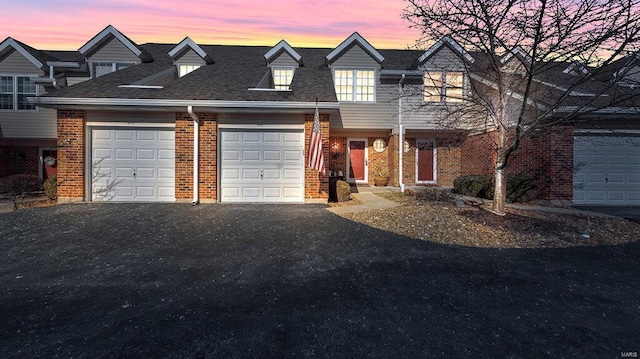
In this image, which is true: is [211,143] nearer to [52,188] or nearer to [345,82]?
[52,188]

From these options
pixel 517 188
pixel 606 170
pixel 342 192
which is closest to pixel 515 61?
pixel 517 188

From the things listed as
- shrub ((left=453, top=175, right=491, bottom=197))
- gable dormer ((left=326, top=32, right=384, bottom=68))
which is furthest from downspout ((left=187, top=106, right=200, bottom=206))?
shrub ((left=453, top=175, right=491, bottom=197))

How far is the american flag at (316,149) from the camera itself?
9656 mm


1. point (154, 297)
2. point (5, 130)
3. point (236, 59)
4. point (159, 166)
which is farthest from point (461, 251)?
point (5, 130)

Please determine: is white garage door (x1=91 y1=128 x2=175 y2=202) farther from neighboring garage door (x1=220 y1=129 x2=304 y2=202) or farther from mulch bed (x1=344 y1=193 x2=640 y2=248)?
mulch bed (x1=344 y1=193 x2=640 y2=248)

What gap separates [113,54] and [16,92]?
5.40 m

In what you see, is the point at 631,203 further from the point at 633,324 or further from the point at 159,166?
the point at 159,166

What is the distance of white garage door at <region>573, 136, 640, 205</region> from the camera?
1088 centimetres

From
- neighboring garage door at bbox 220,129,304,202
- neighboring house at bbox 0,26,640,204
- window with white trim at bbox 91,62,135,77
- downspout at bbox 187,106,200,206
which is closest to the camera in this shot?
neighboring house at bbox 0,26,640,204

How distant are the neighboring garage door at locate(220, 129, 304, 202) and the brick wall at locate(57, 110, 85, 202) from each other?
477 cm

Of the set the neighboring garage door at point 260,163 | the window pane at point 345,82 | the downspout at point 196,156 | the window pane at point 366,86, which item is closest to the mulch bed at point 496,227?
the neighboring garage door at point 260,163

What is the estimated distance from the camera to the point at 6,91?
49.4ft

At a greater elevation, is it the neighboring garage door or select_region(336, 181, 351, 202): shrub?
the neighboring garage door

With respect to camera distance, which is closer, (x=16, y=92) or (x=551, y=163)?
(x=551, y=163)
